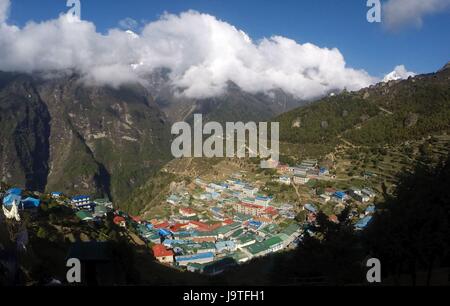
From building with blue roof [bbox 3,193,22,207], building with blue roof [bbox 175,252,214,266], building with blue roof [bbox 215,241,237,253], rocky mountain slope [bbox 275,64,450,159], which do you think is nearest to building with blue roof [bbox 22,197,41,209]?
building with blue roof [bbox 3,193,22,207]

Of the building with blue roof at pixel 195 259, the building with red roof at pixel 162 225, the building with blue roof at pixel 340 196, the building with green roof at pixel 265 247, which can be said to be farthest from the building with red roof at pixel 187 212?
the building with blue roof at pixel 340 196

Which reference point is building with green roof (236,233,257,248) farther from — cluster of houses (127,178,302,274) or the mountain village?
the mountain village

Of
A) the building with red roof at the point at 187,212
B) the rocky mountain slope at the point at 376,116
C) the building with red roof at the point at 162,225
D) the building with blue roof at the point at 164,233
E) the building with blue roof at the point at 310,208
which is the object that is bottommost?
the building with blue roof at the point at 164,233

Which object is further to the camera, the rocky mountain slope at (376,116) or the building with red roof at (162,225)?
the rocky mountain slope at (376,116)

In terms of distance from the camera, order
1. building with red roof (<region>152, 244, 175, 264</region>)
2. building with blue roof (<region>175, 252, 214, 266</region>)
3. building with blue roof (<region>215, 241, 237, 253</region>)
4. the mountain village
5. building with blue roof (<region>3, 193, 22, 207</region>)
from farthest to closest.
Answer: building with blue roof (<region>215, 241, 237, 253</region>) → building with blue roof (<region>175, 252, 214, 266</region>) → the mountain village → building with red roof (<region>152, 244, 175, 264</region>) → building with blue roof (<region>3, 193, 22, 207</region>)

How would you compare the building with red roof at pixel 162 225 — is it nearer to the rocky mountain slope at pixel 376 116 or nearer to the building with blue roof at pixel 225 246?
the building with blue roof at pixel 225 246

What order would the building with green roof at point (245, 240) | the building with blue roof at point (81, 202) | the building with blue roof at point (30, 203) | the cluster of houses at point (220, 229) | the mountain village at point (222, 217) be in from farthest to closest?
1. the building with blue roof at point (81, 202)
2. the building with green roof at point (245, 240)
3. the cluster of houses at point (220, 229)
4. the mountain village at point (222, 217)
5. the building with blue roof at point (30, 203)

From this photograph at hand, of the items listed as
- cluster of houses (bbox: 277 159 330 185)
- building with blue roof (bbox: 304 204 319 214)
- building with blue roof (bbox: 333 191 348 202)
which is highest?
cluster of houses (bbox: 277 159 330 185)

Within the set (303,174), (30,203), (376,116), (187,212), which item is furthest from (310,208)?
(376,116)

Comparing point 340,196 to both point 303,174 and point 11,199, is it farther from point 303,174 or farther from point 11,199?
point 11,199

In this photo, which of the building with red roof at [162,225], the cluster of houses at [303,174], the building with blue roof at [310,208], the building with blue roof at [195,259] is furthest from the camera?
the cluster of houses at [303,174]

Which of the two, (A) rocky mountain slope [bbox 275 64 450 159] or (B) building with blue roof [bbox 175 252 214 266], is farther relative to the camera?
(A) rocky mountain slope [bbox 275 64 450 159]
